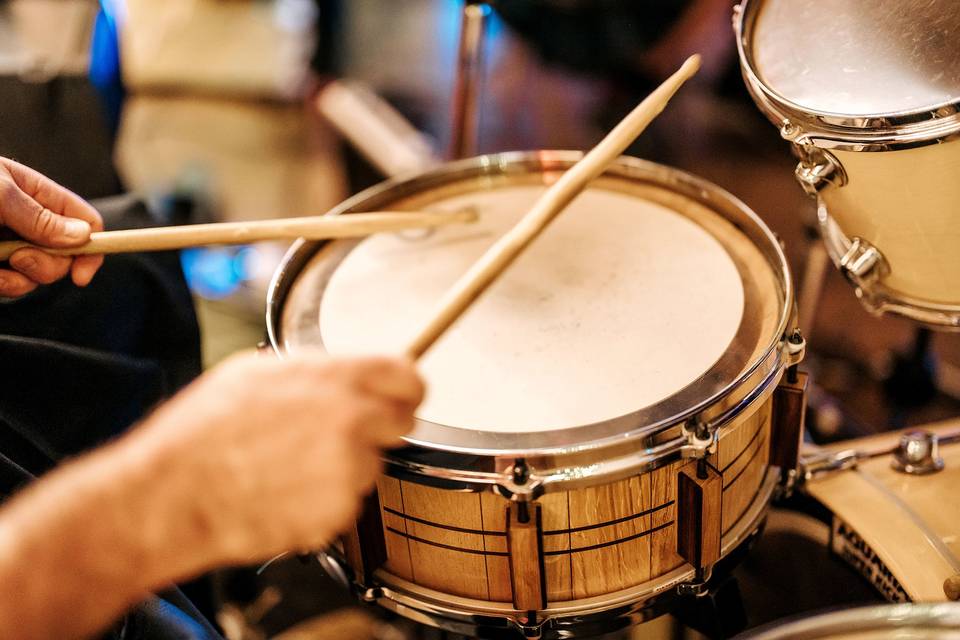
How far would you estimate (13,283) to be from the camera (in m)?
1.02

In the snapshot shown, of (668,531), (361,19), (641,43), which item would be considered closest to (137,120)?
(361,19)

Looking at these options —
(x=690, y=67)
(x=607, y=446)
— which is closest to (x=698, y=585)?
(x=607, y=446)

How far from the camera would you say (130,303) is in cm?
123

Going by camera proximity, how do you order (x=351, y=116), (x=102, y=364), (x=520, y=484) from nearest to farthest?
(x=520, y=484), (x=102, y=364), (x=351, y=116)

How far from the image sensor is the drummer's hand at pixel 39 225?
0.98 meters

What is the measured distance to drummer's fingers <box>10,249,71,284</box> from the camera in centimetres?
100

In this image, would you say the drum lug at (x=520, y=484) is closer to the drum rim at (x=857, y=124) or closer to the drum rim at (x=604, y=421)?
the drum rim at (x=604, y=421)

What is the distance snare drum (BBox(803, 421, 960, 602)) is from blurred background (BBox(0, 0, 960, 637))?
483mm

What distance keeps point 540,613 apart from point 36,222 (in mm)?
737

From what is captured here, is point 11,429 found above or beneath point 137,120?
beneath

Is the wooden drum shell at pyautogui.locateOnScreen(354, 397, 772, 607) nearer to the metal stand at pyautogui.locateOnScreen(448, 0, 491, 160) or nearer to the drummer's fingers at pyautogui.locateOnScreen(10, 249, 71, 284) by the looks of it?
the drummer's fingers at pyautogui.locateOnScreen(10, 249, 71, 284)

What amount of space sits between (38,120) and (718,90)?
5.87 ft

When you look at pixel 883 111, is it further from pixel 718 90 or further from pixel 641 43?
pixel 718 90

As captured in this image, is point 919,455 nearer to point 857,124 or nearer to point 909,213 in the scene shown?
point 909,213
